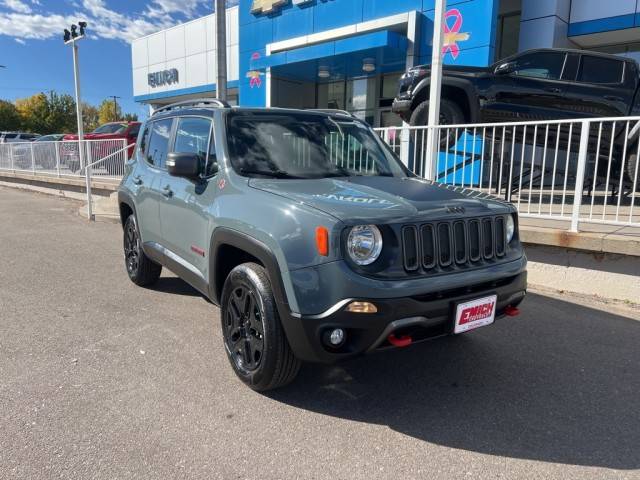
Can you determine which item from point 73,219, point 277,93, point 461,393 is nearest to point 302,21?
point 277,93

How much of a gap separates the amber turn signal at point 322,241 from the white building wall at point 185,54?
2081 centimetres

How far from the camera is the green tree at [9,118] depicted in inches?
2463

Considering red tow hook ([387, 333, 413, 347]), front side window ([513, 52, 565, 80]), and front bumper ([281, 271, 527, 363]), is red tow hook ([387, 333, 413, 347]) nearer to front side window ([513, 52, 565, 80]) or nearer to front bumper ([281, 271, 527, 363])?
front bumper ([281, 271, 527, 363])

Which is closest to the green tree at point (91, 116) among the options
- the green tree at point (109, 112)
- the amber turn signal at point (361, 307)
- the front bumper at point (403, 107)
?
the green tree at point (109, 112)

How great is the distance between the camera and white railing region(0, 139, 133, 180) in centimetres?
1247

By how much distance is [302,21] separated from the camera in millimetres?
15609

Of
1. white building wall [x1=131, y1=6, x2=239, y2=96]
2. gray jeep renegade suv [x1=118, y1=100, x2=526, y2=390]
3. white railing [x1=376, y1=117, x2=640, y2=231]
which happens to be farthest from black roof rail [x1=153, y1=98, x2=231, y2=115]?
white building wall [x1=131, y1=6, x2=239, y2=96]

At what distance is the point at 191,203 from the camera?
3.76 m

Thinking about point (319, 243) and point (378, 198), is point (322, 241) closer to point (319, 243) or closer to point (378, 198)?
point (319, 243)

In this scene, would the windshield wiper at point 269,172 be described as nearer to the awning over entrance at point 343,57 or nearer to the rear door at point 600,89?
the rear door at point 600,89

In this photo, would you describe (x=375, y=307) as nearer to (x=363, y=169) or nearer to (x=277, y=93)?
(x=363, y=169)

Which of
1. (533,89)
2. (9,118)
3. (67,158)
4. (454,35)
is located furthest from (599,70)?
(9,118)

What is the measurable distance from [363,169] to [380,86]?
521 inches

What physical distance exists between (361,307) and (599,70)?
7304 millimetres
